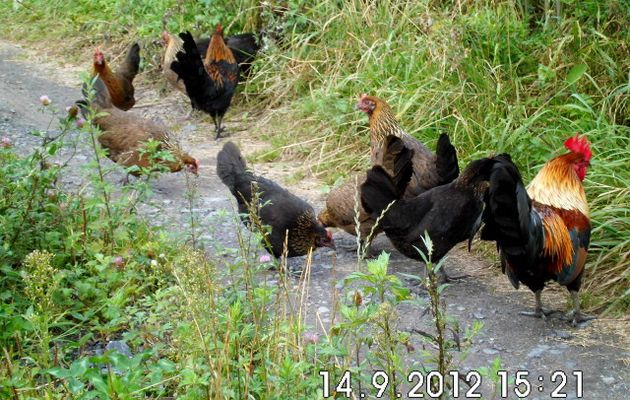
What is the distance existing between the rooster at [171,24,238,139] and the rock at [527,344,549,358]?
542 cm

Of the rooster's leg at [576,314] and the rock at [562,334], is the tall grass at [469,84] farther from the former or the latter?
the rock at [562,334]

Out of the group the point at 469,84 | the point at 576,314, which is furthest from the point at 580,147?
the point at 469,84

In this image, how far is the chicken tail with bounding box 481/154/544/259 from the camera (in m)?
4.50

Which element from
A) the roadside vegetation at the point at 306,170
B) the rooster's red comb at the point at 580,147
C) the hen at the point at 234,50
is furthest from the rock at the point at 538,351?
the hen at the point at 234,50

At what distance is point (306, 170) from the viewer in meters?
8.10

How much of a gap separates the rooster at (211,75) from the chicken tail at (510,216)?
5.17 m

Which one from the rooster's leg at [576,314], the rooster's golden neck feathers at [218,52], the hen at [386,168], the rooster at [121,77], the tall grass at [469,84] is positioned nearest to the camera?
the rooster's leg at [576,314]

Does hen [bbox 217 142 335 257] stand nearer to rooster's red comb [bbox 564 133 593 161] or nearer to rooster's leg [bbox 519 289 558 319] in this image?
rooster's leg [bbox 519 289 558 319]

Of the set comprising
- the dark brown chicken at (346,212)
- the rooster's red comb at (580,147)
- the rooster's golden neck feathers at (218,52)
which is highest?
the rooster's golden neck feathers at (218,52)

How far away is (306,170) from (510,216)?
371 cm

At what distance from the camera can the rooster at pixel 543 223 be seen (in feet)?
15.0

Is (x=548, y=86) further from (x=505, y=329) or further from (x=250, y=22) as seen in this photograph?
(x=250, y=22)

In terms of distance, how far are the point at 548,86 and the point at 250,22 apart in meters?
4.97

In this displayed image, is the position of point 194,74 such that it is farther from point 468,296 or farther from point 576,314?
point 576,314
